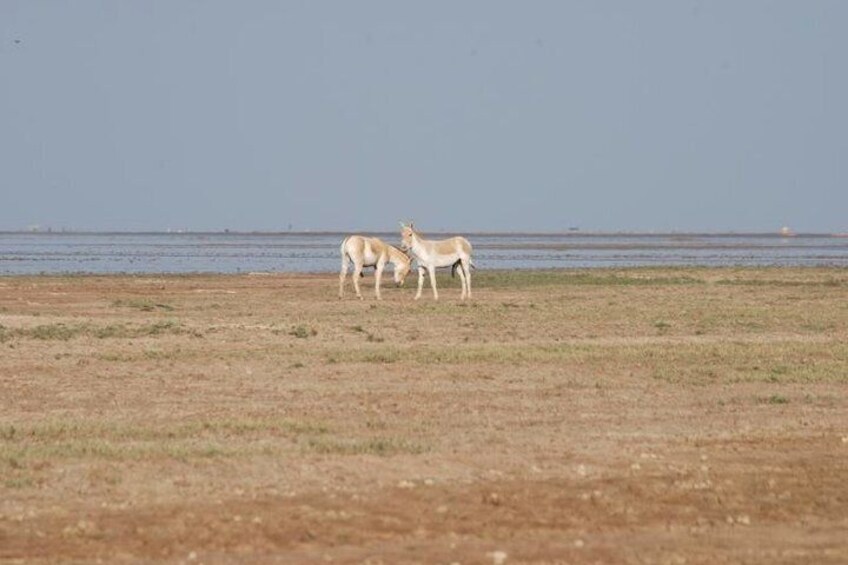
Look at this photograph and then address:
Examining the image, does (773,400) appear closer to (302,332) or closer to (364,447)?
(364,447)

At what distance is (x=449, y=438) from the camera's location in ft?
48.3

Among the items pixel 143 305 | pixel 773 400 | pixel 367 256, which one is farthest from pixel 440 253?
pixel 773 400

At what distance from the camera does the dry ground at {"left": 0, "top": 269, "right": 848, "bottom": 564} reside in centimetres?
1044

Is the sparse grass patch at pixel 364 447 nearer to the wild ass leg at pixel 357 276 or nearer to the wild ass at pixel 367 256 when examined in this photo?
the wild ass leg at pixel 357 276

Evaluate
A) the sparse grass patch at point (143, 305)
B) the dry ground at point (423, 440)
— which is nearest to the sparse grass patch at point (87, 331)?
the dry ground at point (423, 440)

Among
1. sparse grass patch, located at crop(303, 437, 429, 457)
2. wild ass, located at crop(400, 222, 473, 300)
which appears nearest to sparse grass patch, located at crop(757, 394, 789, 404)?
sparse grass patch, located at crop(303, 437, 429, 457)

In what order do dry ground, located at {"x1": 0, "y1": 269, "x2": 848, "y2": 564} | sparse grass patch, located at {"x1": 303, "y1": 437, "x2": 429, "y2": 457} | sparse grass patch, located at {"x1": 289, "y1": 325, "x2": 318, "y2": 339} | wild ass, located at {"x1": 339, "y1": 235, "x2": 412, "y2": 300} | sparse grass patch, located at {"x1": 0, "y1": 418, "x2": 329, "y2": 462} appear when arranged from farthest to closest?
1. wild ass, located at {"x1": 339, "y1": 235, "x2": 412, "y2": 300}
2. sparse grass patch, located at {"x1": 289, "y1": 325, "x2": 318, "y2": 339}
3. sparse grass patch, located at {"x1": 303, "y1": 437, "x2": 429, "y2": 457}
4. sparse grass patch, located at {"x1": 0, "y1": 418, "x2": 329, "y2": 462}
5. dry ground, located at {"x1": 0, "y1": 269, "x2": 848, "y2": 564}

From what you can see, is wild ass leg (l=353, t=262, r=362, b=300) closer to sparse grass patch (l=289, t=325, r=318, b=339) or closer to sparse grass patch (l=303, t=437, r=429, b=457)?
sparse grass patch (l=289, t=325, r=318, b=339)

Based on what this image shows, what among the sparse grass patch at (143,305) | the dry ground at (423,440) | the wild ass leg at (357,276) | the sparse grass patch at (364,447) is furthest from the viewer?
the wild ass leg at (357,276)

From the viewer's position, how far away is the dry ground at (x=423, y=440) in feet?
34.2

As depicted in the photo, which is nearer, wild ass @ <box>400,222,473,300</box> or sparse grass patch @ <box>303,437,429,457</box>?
sparse grass patch @ <box>303,437,429,457</box>

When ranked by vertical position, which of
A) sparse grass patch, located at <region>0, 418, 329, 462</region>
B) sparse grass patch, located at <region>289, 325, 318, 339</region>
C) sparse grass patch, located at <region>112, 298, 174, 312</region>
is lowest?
sparse grass patch, located at <region>112, 298, 174, 312</region>

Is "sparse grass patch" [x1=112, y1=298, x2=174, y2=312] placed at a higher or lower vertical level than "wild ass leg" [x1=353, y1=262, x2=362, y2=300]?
lower

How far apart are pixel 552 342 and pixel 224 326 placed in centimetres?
595
